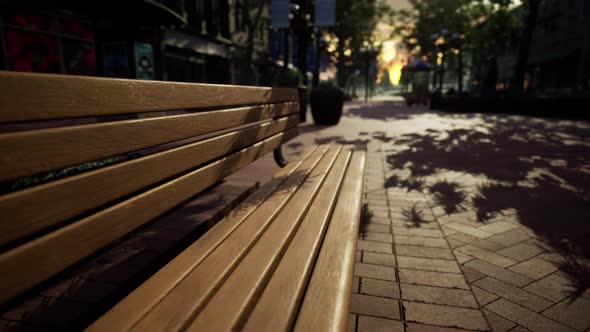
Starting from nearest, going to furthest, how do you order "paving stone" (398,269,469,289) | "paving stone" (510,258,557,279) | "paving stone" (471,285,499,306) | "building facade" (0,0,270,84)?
"paving stone" (471,285,499,306) → "paving stone" (398,269,469,289) → "paving stone" (510,258,557,279) → "building facade" (0,0,270,84)

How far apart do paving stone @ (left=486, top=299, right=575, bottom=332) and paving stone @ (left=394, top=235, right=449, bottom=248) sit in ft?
2.04

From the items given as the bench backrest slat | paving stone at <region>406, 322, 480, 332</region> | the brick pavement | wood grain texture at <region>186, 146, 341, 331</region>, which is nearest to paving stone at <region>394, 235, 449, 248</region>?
the brick pavement

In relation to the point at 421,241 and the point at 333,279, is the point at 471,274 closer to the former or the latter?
the point at 421,241

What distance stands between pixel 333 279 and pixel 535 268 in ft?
5.37

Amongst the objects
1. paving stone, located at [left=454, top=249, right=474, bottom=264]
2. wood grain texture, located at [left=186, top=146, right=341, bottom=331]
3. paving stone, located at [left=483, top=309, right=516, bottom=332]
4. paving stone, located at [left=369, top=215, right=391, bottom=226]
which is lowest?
paving stone, located at [left=483, top=309, right=516, bottom=332]

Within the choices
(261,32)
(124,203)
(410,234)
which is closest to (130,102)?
(124,203)

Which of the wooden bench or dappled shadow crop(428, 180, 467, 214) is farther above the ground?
the wooden bench

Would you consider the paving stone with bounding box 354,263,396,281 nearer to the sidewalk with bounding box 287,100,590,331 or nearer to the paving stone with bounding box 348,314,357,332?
the sidewalk with bounding box 287,100,590,331

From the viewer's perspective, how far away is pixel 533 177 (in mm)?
4191

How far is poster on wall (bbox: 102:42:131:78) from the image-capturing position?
6.08 m

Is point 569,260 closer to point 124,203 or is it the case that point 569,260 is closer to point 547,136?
point 124,203

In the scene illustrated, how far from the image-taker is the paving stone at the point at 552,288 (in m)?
1.75

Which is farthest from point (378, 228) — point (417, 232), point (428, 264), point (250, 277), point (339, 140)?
point (339, 140)

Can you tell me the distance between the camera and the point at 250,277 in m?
1.04
